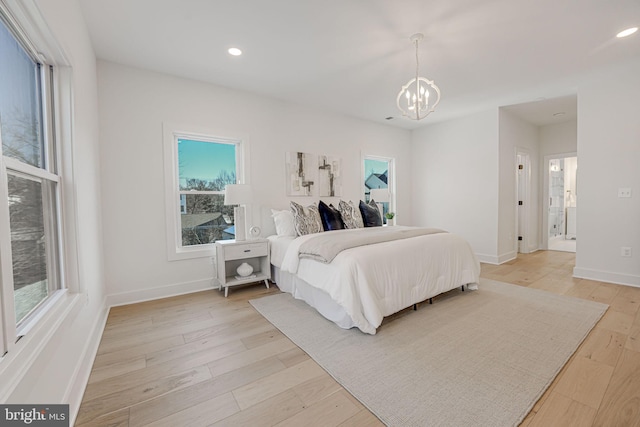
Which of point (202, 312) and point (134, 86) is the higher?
point (134, 86)

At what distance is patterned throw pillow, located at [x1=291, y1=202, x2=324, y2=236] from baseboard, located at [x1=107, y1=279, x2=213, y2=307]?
1.36 metres

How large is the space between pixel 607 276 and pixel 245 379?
4591 millimetres

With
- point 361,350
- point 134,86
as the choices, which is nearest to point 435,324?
point 361,350

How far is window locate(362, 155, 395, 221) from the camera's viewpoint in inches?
208

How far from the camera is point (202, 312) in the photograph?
2.79 meters

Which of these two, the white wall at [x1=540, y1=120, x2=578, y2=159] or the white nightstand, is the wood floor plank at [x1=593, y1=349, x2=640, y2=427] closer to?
the white nightstand

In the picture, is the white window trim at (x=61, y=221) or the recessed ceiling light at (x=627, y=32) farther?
the recessed ceiling light at (x=627, y=32)

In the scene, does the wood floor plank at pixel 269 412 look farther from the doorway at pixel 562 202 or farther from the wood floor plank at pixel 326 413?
the doorway at pixel 562 202

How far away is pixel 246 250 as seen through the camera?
11.1ft

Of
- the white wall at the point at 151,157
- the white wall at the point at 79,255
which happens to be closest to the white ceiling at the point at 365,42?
the white wall at the point at 151,157

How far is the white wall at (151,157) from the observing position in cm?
292

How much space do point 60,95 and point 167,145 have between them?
153cm

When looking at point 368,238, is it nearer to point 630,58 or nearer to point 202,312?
point 202,312

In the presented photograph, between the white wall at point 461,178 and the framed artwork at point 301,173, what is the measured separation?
8.57 feet
